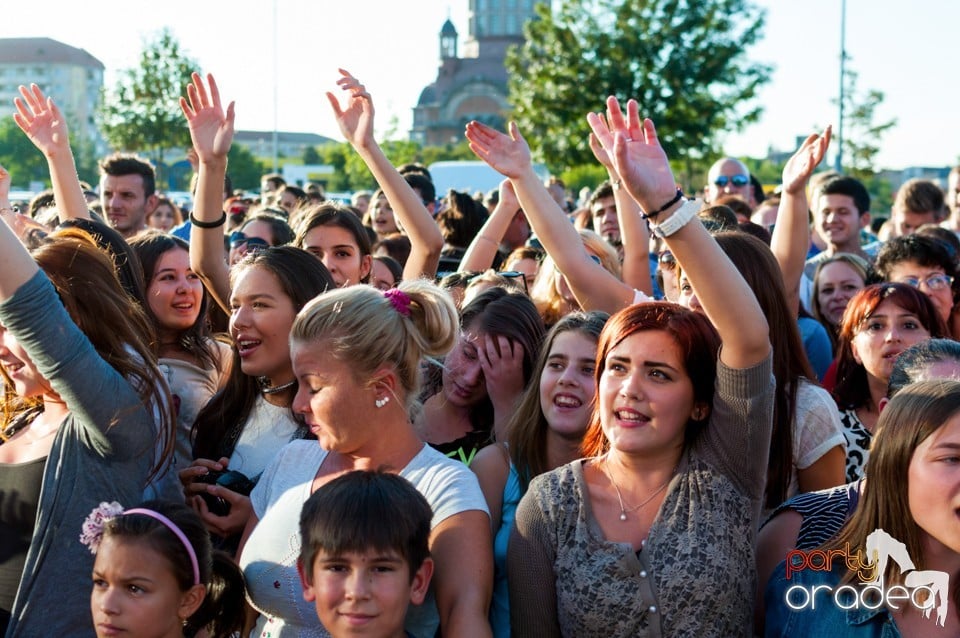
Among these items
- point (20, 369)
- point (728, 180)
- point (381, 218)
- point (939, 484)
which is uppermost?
point (728, 180)

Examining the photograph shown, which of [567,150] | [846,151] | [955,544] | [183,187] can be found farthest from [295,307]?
[183,187]

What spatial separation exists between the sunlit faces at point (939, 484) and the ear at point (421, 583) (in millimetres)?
1214

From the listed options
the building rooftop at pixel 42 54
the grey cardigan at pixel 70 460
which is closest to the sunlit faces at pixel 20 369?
the grey cardigan at pixel 70 460

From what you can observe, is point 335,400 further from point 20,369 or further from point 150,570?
point 20,369

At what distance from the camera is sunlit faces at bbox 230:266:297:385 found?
3.78 m

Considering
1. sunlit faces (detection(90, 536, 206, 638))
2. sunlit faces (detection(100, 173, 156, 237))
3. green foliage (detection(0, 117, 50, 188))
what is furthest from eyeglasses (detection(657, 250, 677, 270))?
green foliage (detection(0, 117, 50, 188))

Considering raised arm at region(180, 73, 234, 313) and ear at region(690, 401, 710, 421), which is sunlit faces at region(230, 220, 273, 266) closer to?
raised arm at region(180, 73, 234, 313)

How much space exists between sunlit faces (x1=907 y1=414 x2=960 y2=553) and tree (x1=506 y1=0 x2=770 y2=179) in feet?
77.2

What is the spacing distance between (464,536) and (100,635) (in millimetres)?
1014

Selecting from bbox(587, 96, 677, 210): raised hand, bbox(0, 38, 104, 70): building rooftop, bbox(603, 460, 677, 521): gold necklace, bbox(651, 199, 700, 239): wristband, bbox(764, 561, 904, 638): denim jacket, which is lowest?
bbox(764, 561, 904, 638): denim jacket

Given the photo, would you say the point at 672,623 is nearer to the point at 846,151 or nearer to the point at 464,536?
the point at 464,536

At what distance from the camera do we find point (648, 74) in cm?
2695

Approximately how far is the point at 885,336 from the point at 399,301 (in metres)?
2.17

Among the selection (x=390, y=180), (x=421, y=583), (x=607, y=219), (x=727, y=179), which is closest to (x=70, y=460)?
(x=421, y=583)
